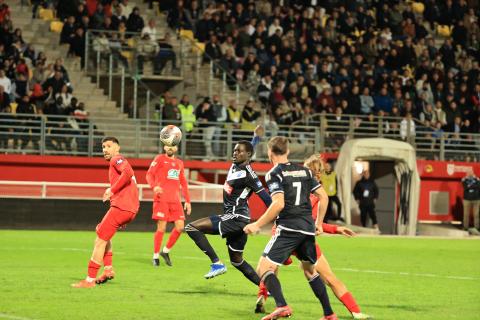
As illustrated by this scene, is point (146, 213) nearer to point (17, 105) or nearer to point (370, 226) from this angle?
point (17, 105)

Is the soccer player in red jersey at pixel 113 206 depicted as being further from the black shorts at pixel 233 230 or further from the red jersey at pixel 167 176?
the red jersey at pixel 167 176

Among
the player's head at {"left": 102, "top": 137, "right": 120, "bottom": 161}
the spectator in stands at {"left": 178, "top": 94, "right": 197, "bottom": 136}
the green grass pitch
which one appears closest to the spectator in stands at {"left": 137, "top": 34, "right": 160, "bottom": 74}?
the spectator in stands at {"left": 178, "top": 94, "right": 197, "bottom": 136}

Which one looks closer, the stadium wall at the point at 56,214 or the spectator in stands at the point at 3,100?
the stadium wall at the point at 56,214

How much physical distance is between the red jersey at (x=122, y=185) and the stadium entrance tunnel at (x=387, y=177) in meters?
17.2

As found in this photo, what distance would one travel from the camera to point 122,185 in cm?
1375

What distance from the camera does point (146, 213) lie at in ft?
91.1

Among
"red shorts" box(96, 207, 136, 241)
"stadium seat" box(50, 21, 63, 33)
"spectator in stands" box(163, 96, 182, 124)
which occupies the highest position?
"stadium seat" box(50, 21, 63, 33)

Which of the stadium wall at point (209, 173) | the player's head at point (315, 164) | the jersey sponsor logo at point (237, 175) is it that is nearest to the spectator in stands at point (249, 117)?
the stadium wall at point (209, 173)

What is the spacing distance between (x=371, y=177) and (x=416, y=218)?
2.33 meters

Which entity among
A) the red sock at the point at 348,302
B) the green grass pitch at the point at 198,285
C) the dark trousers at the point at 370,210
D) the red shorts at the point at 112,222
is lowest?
the dark trousers at the point at 370,210

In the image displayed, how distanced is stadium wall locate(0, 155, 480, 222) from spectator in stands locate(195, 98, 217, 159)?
0.51 metres

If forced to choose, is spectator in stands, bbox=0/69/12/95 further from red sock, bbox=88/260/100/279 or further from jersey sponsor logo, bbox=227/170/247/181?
jersey sponsor logo, bbox=227/170/247/181

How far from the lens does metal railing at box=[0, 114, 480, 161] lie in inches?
1160

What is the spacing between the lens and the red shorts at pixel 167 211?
18.1 m
